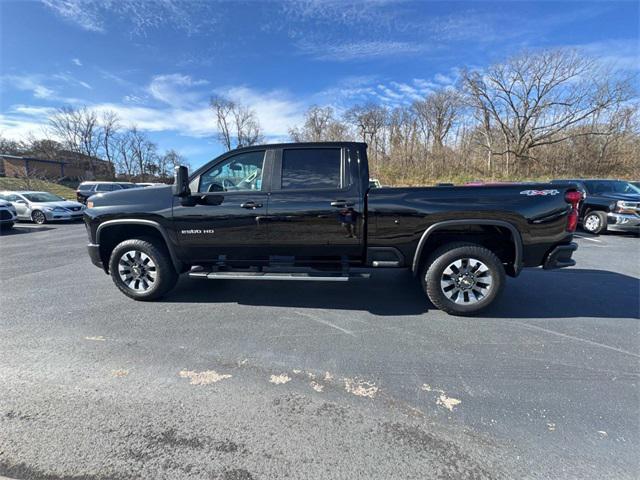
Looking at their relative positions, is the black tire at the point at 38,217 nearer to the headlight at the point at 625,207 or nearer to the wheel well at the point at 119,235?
the wheel well at the point at 119,235

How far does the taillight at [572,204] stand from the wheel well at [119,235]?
515 centimetres

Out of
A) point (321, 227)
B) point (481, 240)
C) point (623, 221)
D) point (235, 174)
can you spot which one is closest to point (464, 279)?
point (481, 240)

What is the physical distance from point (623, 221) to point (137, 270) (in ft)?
41.1

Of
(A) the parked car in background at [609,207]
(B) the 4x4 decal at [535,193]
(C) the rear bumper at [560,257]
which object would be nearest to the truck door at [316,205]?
(B) the 4x4 decal at [535,193]

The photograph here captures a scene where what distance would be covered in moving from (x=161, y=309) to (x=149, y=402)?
1.89 metres

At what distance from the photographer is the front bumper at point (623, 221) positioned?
8.69 meters

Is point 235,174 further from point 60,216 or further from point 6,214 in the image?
point 60,216

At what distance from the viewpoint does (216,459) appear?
1.79 metres

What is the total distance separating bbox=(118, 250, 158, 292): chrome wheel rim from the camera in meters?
4.09

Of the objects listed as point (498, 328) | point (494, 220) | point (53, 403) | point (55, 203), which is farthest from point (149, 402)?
point (55, 203)

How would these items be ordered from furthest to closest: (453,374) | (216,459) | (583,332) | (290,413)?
(583,332), (453,374), (290,413), (216,459)

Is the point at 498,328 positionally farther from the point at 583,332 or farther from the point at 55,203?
the point at 55,203

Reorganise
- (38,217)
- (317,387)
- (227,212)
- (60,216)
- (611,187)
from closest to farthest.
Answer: (317,387), (227,212), (611,187), (38,217), (60,216)

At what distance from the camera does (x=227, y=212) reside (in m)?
3.85
